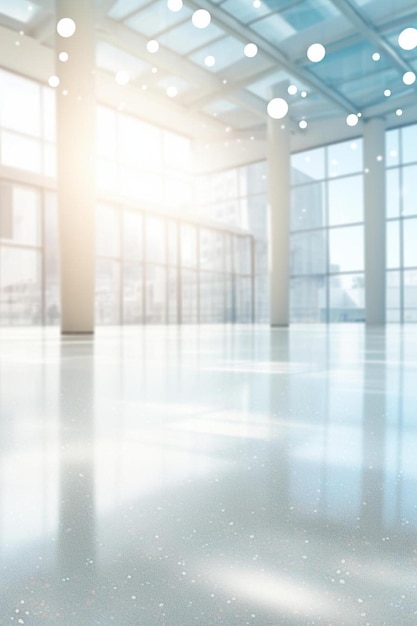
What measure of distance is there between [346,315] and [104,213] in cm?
1423

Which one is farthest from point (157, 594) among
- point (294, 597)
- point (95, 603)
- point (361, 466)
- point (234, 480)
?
point (361, 466)

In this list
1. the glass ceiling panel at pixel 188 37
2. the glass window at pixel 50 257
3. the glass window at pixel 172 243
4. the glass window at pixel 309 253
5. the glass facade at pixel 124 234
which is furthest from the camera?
the glass window at pixel 309 253

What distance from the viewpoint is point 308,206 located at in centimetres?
3017

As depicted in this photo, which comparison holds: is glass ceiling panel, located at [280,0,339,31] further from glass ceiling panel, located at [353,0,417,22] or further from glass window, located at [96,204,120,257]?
glass window, located at [96,204,120,257]

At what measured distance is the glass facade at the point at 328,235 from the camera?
28250 mm

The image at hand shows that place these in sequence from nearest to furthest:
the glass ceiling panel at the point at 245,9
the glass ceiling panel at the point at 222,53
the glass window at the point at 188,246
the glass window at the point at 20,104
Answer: the glass ceiling panel at the point at 245,9
the glass ceiling panel at the point at 222,53
the glass window at the point at 20,104
the glass window at the point at 188,246

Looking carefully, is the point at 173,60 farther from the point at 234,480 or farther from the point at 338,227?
the point at 234,480

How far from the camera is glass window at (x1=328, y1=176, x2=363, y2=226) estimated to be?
1113 inches

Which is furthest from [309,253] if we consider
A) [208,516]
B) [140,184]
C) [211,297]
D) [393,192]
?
[208,516]

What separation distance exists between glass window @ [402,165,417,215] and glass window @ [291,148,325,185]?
466cm

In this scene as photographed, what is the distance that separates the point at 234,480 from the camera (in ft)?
4.19

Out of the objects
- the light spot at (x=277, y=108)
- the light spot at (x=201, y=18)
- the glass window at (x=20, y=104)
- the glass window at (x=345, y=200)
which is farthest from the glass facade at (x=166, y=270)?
the light spot at (x=201, y=18)

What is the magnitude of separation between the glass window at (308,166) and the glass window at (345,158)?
55cm

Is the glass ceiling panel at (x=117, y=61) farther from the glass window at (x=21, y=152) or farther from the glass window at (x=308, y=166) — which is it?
the glass window at (x=308, y=166)
